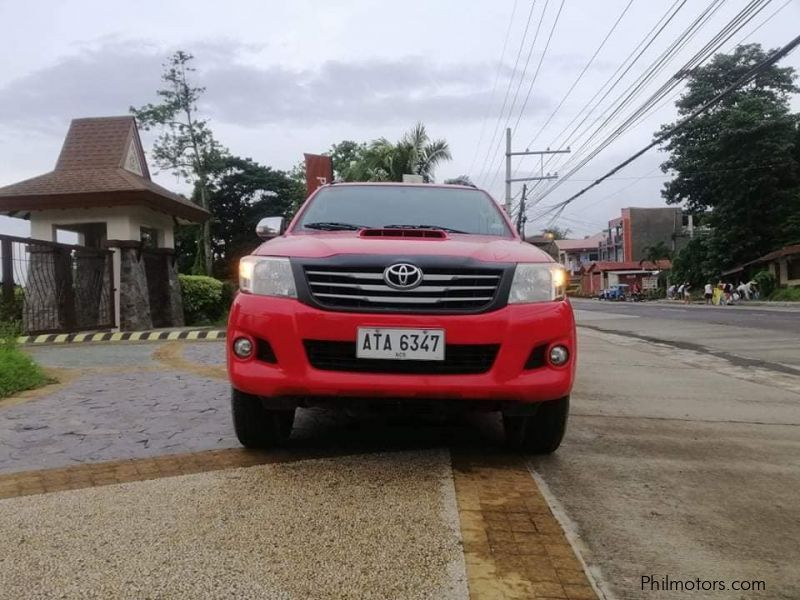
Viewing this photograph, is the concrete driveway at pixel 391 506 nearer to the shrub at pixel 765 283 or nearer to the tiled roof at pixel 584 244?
the shrub at pixel 765 283

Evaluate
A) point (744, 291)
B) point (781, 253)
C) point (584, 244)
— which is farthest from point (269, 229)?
point (584, 244)

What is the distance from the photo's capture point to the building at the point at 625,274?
→ 5916 cm

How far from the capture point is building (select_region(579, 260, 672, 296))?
5916cm

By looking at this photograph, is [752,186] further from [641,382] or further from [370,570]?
[370,570]

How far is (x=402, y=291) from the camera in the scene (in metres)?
3.19

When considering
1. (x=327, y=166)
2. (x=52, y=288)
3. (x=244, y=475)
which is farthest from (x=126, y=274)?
(x=244, y=475)

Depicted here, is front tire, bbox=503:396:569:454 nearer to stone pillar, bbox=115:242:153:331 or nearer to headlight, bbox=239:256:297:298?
headlight, bbox=239:256:297:298

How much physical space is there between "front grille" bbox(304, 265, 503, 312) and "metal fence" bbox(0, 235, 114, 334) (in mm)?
9037

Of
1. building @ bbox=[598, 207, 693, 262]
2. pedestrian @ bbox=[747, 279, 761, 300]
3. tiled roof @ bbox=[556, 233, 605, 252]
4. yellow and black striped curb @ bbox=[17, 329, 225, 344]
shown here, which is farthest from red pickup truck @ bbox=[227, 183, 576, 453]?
tiled roof @ bbox=[556, 233, 605, 252]

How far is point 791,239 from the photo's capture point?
35188 millimetres

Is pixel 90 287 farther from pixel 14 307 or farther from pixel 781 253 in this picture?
pixel 781 253

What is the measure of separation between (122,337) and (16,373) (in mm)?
5498

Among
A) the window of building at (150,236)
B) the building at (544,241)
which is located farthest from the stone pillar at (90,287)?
the building at (544,241)

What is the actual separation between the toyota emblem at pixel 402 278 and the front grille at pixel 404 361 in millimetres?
327
